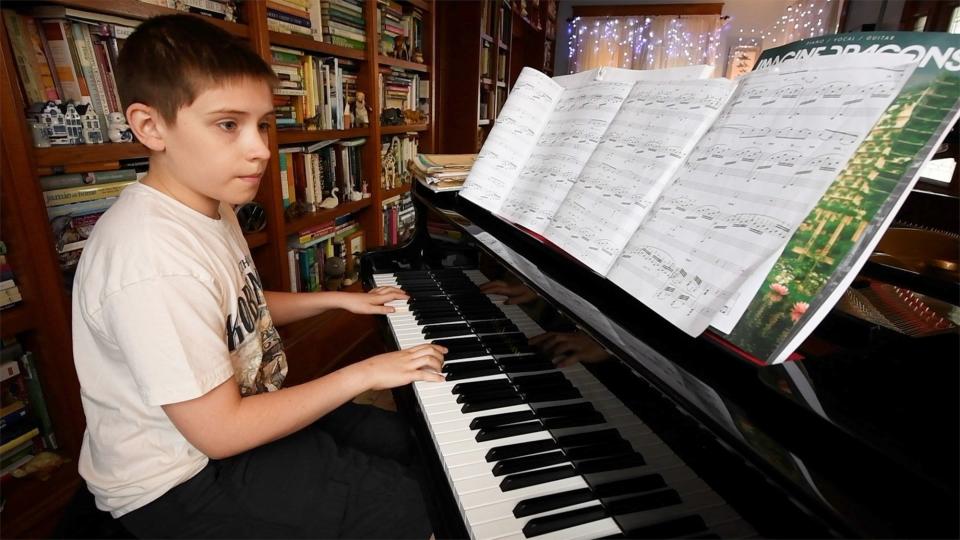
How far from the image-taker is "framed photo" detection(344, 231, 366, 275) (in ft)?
8.84

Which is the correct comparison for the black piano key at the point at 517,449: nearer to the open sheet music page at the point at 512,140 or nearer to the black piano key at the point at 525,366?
the black piano key at the point at 525,366

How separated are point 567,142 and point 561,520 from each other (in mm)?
834

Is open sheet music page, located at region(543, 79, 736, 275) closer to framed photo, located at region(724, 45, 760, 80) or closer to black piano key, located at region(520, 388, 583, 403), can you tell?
black piano key, located at region(520, 388, 583, 403)

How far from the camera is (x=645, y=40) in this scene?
6.94m

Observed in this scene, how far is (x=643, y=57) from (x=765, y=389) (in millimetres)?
7587

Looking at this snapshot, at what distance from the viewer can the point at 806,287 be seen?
59 centimetres

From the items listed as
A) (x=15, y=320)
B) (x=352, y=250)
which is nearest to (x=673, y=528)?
(x=15, y=320)

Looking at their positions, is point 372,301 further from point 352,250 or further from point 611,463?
point 352,250

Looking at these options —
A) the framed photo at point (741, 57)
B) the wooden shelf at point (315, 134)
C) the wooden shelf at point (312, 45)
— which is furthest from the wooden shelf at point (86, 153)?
the framed photo at point (741, 57)

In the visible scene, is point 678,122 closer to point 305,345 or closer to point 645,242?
point 645,242

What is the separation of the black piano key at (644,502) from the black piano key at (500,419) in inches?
8.5

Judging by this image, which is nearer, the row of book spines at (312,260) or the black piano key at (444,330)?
the black piano key at (444,330)

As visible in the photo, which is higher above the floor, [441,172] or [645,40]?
[645,40]

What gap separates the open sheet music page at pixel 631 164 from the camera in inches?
33.2
